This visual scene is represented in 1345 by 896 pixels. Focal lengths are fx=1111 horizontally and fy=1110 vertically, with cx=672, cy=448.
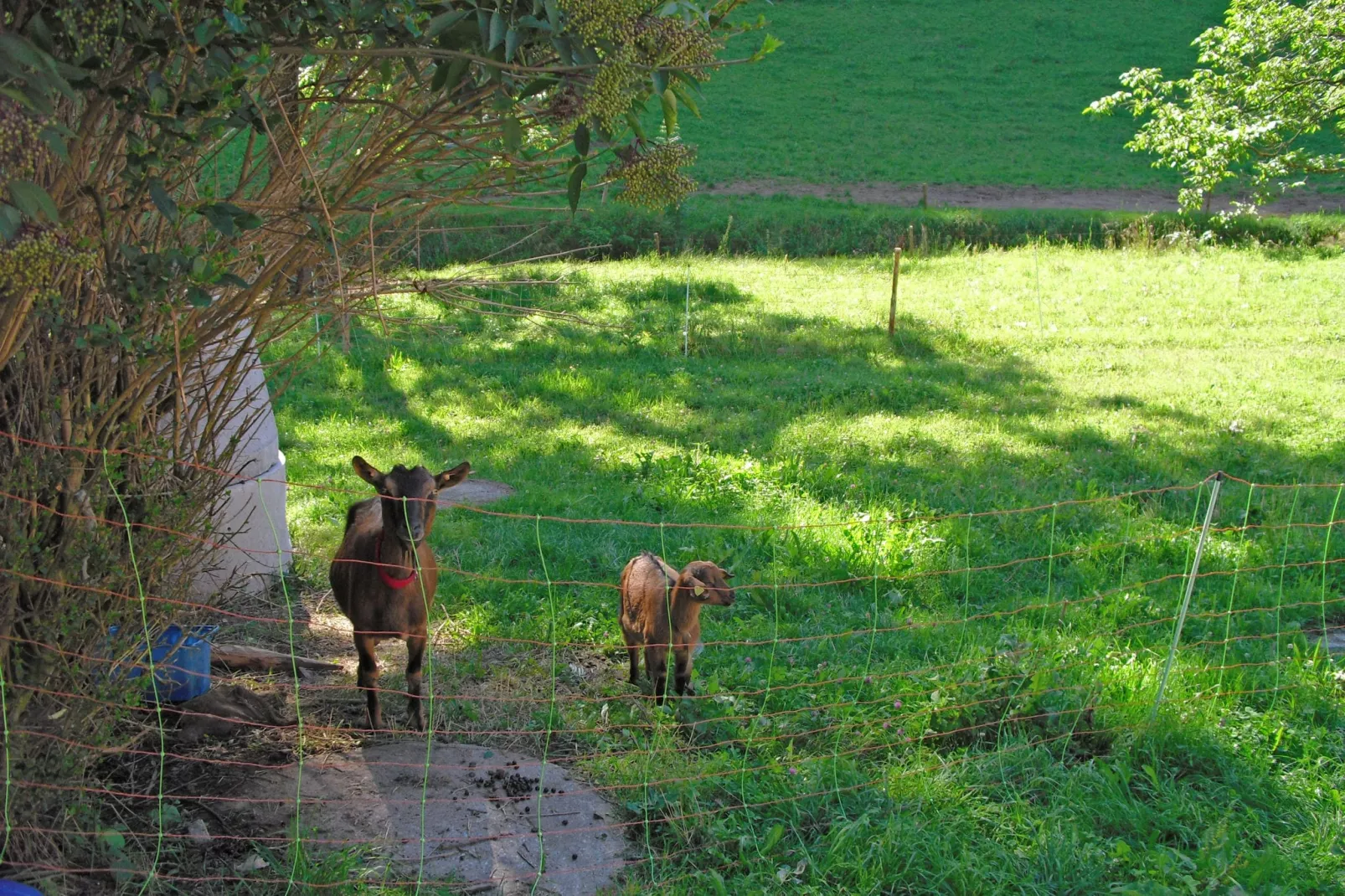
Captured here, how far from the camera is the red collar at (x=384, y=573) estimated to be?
5.12m

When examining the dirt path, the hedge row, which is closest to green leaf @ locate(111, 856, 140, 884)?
the hedge row

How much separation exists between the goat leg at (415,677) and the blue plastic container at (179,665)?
0.90m

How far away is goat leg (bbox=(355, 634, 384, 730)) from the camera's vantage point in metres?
5.27

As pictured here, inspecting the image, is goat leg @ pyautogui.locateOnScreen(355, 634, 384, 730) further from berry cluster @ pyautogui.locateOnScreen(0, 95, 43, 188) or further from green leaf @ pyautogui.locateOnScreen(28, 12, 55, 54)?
green leaf @ pyautogui.locateOnScreen(28, 12, 55, 54)

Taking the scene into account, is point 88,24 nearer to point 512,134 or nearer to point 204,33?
point 204,33

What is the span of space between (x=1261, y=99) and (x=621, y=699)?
33.9 ft

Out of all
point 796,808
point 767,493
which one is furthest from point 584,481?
point 796,808

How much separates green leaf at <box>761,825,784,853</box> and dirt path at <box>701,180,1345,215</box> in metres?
20.6

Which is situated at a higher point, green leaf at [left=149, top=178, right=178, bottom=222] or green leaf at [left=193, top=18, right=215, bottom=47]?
green leaf at [left=193, top=18, right=215, bottom=47]

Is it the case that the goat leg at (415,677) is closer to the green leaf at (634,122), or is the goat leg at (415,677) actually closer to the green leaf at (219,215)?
the green leaf at (219,215)

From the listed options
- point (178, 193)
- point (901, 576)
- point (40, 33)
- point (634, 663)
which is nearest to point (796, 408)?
point (901, 576)

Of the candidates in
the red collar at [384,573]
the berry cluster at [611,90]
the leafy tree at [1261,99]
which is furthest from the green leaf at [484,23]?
the leafy tree at [1261,99]

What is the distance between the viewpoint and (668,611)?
5.29 m

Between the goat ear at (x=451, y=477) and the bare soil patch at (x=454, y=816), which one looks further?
the goat ear at (x=451, y=477)
